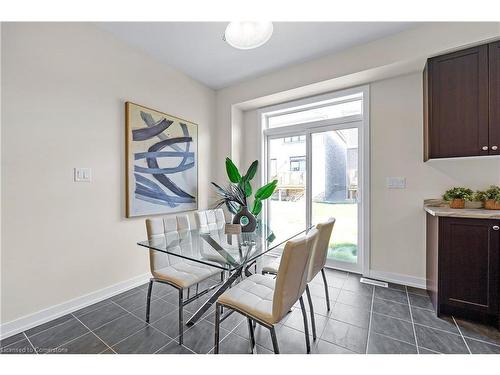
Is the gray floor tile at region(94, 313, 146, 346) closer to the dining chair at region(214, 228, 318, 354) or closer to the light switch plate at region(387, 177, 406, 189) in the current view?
the dining chair at region(214, 228, 318, 354)

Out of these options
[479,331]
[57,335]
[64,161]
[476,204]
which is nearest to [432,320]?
[479,331]

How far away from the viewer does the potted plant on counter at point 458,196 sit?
2.17 m

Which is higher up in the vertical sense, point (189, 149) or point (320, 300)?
point (189, 149)

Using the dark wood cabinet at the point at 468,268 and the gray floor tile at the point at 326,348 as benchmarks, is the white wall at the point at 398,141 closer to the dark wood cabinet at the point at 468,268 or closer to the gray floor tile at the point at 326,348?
the dark wood cabinet at the point at 468,268

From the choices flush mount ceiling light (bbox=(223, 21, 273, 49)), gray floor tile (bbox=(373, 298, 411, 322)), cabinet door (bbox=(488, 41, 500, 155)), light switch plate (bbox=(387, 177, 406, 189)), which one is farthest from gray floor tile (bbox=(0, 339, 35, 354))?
cabinet door (bbox=(488, 41, 500, 155))

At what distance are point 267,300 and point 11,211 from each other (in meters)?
2.11

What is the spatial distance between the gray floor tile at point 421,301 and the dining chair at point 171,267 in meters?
1.98

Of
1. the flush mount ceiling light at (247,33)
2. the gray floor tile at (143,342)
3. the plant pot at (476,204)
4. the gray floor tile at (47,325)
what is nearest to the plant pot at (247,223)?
the gray floor tile at (143,342)

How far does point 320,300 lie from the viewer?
7.34 feet

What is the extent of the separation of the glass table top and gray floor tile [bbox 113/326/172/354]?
2.15ft
